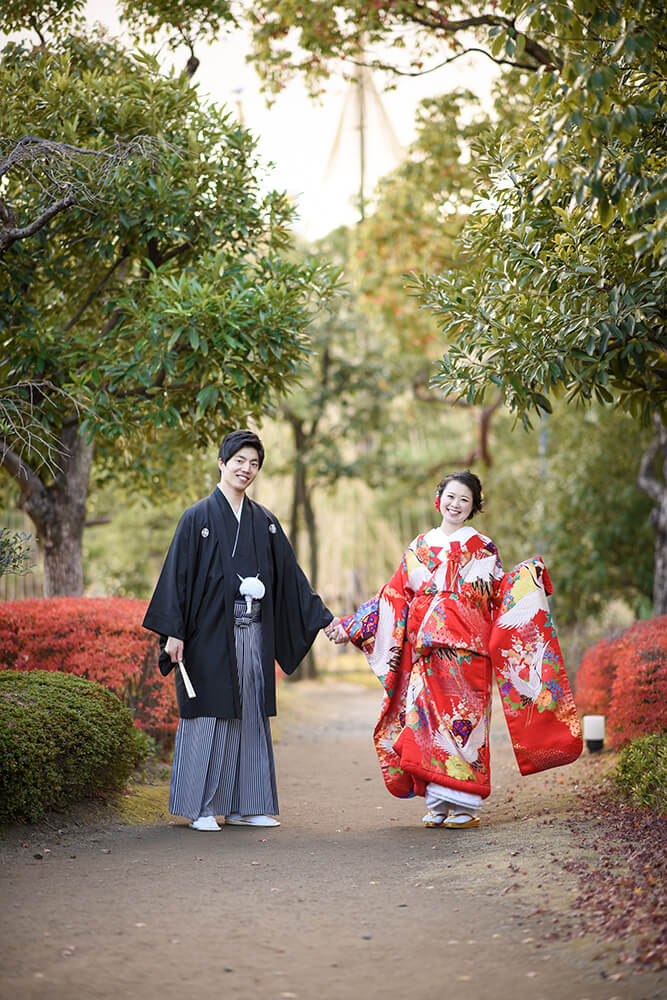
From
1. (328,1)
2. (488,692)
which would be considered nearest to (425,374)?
(328,1)

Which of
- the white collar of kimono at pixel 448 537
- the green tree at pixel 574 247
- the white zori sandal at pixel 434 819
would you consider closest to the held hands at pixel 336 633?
the white collar of kimono at pixel 448 537

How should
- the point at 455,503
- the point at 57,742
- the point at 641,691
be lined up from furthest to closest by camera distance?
the point at 641,691 → the point at 455,503 → the point at 57,742

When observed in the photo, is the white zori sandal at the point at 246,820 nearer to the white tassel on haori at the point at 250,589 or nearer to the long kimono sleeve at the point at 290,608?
the long kimono sleeve at the point at 290,608

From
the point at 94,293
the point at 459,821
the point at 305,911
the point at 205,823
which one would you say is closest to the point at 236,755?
the point at 205,823

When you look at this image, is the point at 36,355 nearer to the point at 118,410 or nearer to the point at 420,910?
the point at 118,410

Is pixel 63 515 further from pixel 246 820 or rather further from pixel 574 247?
pixel 574 247

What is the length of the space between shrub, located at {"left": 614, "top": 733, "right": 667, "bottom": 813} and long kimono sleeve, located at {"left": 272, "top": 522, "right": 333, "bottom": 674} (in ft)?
5.91

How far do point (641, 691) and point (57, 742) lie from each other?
3496mm

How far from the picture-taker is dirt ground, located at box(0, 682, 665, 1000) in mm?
2936

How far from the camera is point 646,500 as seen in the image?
12109 millimetres

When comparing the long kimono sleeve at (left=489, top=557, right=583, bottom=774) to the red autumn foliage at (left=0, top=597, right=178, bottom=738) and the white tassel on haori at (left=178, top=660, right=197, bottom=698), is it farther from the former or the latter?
the red autumn foliage at (left=0, top=597, right=178, bottom=738)

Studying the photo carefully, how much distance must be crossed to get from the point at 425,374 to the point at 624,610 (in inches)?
249

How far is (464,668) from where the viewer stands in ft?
17.8

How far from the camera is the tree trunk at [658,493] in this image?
31.9 feet
